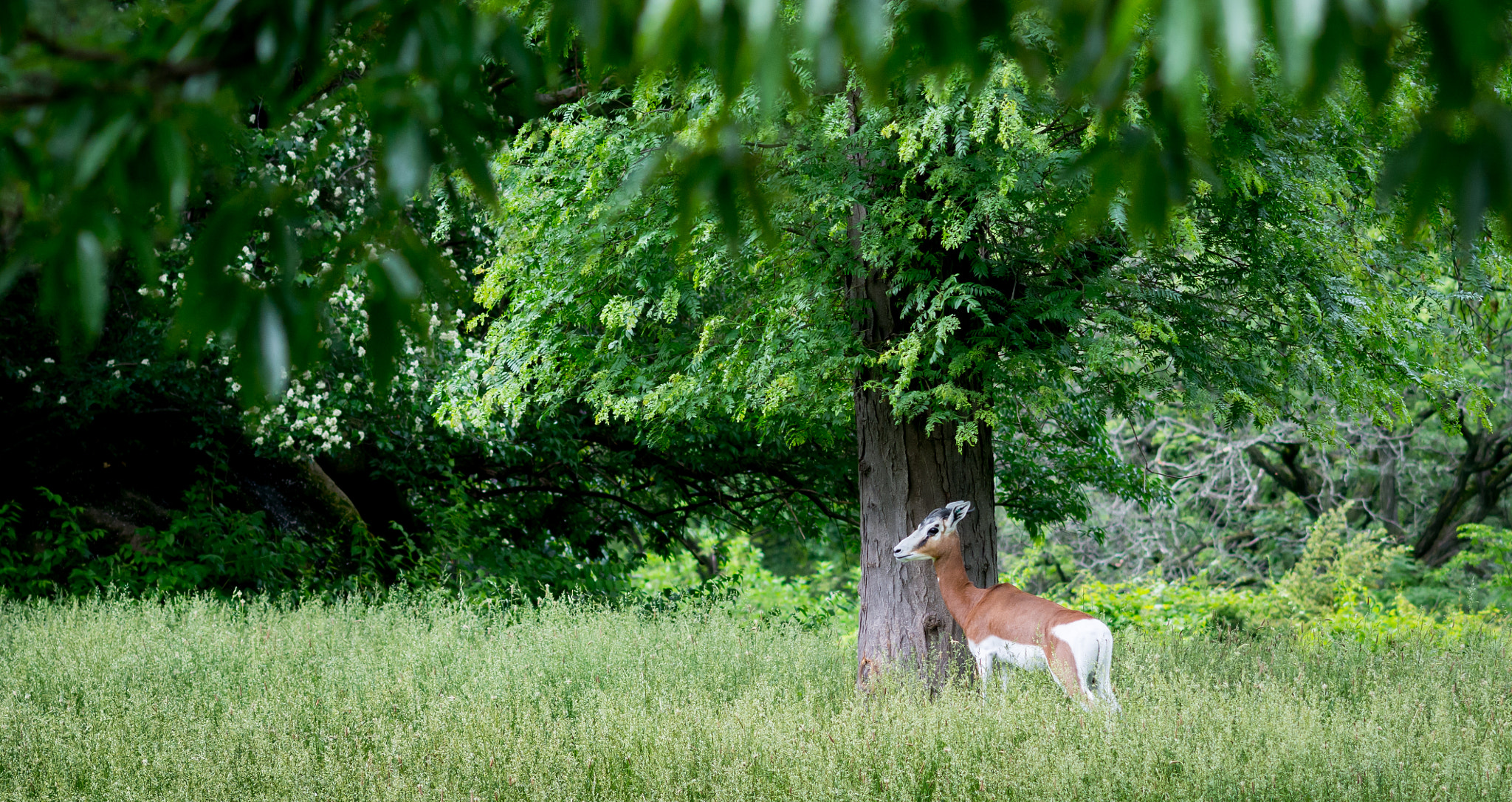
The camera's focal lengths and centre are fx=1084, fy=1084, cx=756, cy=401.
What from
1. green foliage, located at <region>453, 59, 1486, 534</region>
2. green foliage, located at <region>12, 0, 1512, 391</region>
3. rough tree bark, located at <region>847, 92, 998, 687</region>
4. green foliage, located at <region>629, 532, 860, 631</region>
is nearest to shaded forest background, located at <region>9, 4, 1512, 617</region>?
green foliage, located at <region>453, 59, 1486, 534</region>

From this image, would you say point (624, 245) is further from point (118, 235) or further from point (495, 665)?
point (118, 235)

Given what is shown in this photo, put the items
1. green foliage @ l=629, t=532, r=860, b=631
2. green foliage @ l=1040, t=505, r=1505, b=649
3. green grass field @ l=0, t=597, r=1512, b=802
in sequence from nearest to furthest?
green grass field @ l=0, t=597, r=1512, b=802 < green foliage @ l=1040, t=505, r=1505, b=649 < green foliage @ l=629, t=532, r=860, b=631

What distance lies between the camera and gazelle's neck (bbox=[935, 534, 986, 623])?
6371 millimetres

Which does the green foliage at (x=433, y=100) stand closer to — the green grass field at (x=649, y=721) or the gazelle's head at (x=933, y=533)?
the green grass field at (x=649, y=721)

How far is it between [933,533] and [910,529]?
58 centimetres

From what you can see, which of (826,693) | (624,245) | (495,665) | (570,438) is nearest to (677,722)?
(826,693)

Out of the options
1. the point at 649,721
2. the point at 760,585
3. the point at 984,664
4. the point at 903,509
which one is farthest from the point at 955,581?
the point at 760,585

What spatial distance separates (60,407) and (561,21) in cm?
1016

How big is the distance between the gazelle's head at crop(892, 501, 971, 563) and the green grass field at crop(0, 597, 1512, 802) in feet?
2.68

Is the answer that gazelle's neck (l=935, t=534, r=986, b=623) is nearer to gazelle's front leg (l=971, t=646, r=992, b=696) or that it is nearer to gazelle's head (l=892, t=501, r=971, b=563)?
gazelle's head (l=892, t=501, r=971, b=563)

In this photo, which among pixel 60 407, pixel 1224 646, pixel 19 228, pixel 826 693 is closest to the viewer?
pixel 19 228

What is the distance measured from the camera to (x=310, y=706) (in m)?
6.34

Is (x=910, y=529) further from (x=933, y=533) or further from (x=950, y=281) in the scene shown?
(x=950, y=281)

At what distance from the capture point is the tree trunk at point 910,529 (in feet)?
22.6
